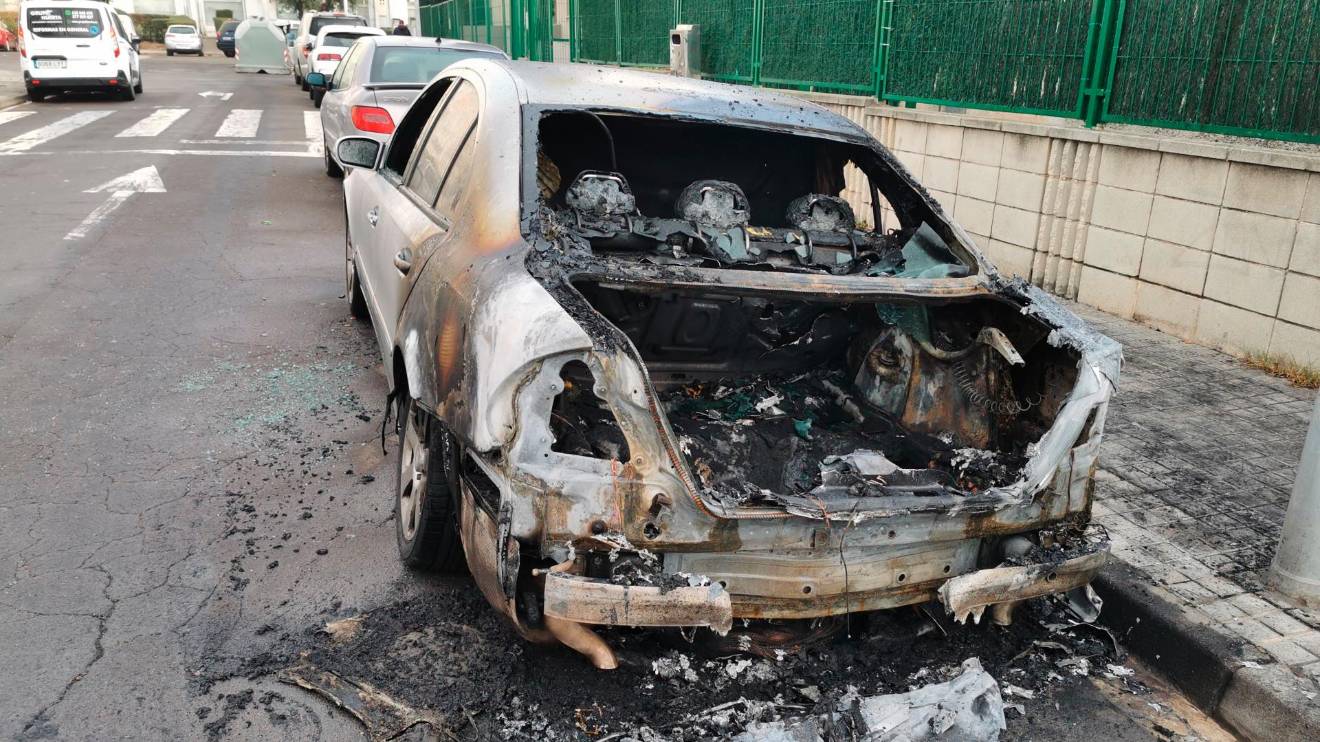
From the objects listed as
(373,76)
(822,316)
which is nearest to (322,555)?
(822,316)

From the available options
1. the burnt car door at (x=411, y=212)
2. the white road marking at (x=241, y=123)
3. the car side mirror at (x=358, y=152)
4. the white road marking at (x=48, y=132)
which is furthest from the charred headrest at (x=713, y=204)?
the white road marking at (x=241, y=123)

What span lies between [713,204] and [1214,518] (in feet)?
8.17

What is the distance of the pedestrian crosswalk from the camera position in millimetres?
15266

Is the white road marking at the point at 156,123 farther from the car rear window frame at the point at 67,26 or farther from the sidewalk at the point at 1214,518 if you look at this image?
the sidewalk at the point at 1214,518

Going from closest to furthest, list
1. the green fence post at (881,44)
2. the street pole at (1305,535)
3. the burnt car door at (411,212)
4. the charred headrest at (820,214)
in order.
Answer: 1. the street pole at (1305,535)
2. the burnt car door at (411,212)
3. the charred headrest at (820,214)
4. the green fence post at (881,44)

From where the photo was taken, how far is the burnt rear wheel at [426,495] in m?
3.38

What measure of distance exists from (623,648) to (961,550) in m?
1.08

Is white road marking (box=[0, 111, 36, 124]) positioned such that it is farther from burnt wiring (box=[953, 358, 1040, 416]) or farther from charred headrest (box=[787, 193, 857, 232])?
burnt wiring (box=[953, 358, 1040, 416])

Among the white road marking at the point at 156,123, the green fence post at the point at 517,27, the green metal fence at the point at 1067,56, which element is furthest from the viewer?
the green fence post at the point at 517,27

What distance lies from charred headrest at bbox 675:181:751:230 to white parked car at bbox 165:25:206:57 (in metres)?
46.1

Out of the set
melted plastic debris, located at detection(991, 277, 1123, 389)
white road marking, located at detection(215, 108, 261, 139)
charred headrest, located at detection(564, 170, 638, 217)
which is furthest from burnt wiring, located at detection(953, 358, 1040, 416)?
white road marking, located at detection(215, 108, 261, 139)

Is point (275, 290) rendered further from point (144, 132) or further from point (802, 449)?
point (144, 132)

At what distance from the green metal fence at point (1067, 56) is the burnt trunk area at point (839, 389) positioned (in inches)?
139

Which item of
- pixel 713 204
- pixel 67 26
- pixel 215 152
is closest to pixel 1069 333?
pixel 713 204
